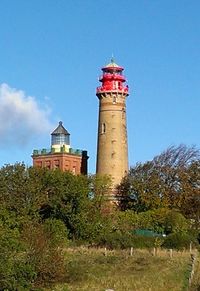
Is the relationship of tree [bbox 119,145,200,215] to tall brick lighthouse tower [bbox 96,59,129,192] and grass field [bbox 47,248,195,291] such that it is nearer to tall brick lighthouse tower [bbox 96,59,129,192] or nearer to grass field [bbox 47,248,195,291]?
tall brick lighthouse tower [bbox 96,59,129,192]

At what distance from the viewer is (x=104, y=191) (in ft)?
221

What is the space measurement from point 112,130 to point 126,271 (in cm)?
3906

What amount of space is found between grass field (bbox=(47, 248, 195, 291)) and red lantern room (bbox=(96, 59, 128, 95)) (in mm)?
35222

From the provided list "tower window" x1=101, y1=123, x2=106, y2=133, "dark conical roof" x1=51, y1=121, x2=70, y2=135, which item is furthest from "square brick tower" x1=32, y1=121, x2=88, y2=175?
"tower window" x1=101, y1=123, x2=106, y2=133

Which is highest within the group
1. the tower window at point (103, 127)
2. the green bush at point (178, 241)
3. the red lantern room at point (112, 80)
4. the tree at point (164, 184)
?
the red lantern room at point (112, 80)

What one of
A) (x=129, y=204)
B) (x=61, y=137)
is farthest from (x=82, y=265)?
(x=61, y=137)

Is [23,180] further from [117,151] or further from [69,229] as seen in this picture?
[117,151]

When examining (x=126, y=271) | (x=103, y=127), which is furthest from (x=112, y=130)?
(x=126, y=271)

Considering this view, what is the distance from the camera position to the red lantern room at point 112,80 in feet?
256

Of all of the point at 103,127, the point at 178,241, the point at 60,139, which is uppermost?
the point at 60,139

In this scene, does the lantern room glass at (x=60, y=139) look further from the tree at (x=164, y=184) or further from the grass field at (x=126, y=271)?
the grass field at (x=126, y=271)

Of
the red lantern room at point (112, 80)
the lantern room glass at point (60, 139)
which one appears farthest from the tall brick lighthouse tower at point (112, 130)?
the lantern room glass at point (60, 139)

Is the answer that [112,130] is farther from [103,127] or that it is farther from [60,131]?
[60,131]

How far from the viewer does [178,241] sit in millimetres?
50625
